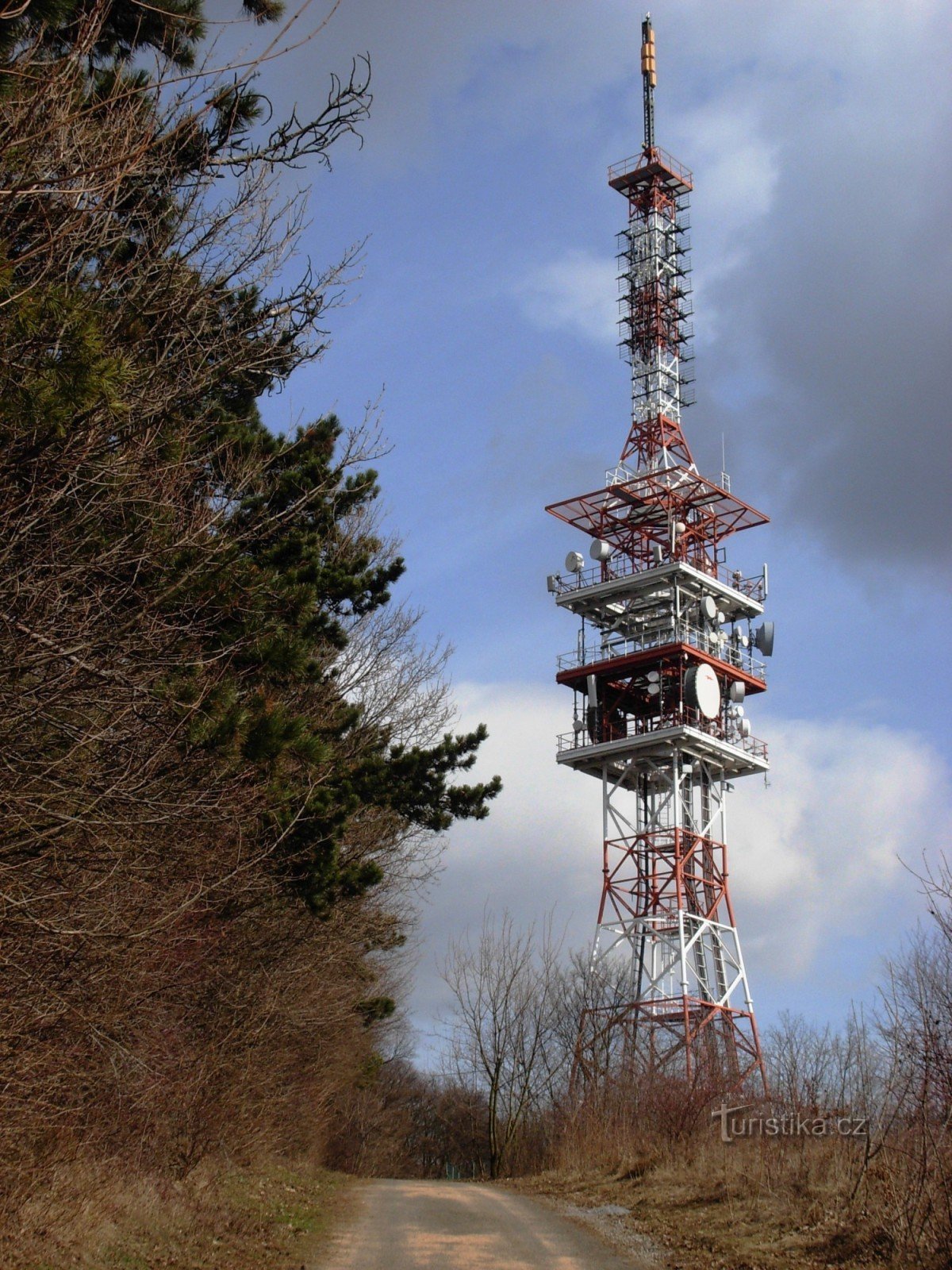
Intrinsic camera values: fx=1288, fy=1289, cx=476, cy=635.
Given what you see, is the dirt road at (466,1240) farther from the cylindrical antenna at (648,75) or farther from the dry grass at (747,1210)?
the cylindrical antenna at (648,75)

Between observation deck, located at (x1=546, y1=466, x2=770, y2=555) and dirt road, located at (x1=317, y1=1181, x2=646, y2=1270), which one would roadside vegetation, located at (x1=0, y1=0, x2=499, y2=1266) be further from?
observation deck, located at (x1=546, y1=466, x2=770, y2=555)

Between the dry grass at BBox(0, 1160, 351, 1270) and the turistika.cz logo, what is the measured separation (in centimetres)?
568

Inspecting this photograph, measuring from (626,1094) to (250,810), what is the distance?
1440 centimetres

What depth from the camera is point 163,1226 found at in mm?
12812

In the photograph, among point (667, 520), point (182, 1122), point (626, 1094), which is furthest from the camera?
point (667, 520)

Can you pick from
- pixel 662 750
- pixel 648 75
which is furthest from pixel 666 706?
pixel 648 75

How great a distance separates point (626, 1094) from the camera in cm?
2506

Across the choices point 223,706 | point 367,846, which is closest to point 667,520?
point 367,846

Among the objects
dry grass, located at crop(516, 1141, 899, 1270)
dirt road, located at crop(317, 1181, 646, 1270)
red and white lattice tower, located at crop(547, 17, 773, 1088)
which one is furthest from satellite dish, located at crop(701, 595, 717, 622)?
dirt road, located at crop(317, 1181, 646, 1270)

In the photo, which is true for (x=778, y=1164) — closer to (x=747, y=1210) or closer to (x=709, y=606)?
(x=747, y=1210)

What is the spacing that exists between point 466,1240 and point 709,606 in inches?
1181

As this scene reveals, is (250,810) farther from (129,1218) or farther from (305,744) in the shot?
(129,1218)

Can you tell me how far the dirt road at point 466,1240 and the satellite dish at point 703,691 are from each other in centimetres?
2201

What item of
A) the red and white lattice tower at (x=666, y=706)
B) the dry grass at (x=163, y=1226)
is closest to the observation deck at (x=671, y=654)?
the red and white lattice tower at (x=666, y=706)
